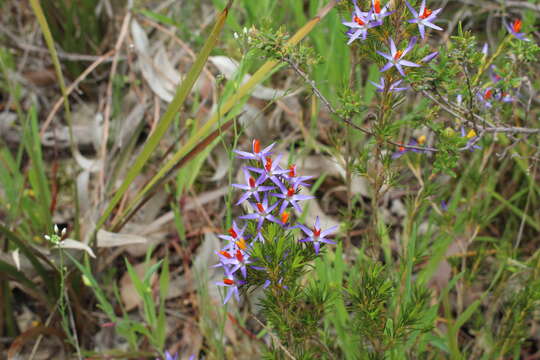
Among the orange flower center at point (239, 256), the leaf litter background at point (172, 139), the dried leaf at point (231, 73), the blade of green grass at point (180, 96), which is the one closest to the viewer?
the orange flower center at point (239, 256)

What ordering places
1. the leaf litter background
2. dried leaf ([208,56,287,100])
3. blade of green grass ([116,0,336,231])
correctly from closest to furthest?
1. blade of green grass ([116,0,336,231])
2. the leaf litter background
3. dried leaf ([208,56,287,100])

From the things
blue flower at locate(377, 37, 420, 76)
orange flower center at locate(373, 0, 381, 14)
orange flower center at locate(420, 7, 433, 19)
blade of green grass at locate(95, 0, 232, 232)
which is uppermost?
orange flower center at locate(373, 0, 381, 14)

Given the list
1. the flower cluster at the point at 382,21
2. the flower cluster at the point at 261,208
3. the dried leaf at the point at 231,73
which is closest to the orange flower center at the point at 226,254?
the flower cluster at the point at 261,208

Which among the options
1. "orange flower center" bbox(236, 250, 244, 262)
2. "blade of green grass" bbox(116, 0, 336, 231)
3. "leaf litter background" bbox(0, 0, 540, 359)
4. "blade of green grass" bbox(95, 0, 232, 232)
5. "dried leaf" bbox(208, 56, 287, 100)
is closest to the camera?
"orange flower center" bbox(236, 250, 244, 262)

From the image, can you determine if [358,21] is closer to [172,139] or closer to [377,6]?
[377,6]

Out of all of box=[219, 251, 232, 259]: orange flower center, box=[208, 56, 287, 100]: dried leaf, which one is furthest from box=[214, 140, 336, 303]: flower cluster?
box=[208, 56, 287, 100]: dried leaf

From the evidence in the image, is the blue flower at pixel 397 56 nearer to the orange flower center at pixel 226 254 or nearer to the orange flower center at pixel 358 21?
the orange flower center at pixel 358 21

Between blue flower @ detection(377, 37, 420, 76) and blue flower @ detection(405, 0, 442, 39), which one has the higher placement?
blue flower @ detection(405, 0, 442, 39)

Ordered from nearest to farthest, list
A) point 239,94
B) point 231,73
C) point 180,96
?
point 180,96
point 239,94
point 231,73

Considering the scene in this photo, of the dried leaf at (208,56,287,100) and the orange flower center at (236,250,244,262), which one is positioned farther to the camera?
the dried leaf at (208,56,287,100)

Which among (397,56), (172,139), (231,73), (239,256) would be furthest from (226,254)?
(172,139)

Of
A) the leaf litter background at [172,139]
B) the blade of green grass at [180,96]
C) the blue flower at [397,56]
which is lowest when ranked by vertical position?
the leaf litter background at [172,139]

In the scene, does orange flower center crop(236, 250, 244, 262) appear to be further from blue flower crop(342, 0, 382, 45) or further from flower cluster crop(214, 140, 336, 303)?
blue flower crop(342, 0, 382, 45)

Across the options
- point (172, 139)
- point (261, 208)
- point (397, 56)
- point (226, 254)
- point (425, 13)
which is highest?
point (425, 13)
